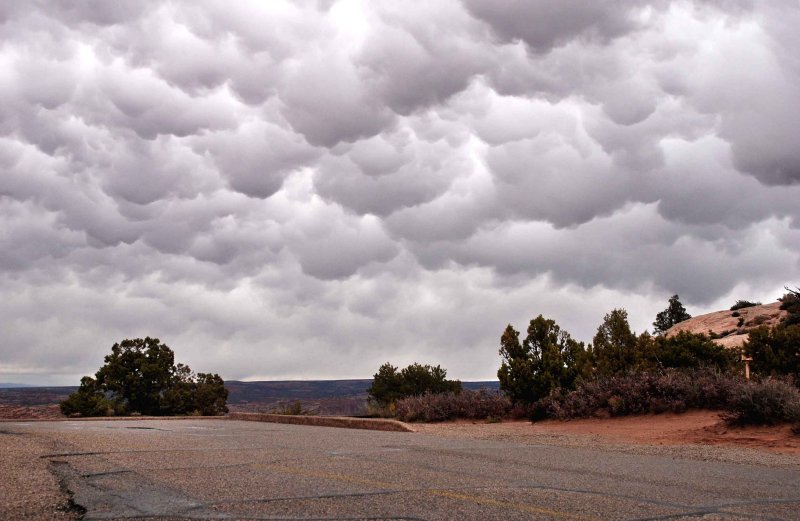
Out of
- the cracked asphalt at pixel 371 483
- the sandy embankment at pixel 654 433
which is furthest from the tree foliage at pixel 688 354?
the cracked asphalt at pixel 371 483

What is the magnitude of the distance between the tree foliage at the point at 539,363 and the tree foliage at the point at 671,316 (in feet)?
190

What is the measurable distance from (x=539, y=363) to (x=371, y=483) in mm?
16261

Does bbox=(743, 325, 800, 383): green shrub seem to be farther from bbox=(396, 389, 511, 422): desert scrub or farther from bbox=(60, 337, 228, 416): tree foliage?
bbox=(60, 337, 228, 416): tree foliage

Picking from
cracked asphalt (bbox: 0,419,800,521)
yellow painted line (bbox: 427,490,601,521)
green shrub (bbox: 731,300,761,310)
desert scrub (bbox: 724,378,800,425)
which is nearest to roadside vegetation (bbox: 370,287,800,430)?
desert scrub (bbox: 724,378,800,425)

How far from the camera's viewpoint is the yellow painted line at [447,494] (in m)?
5.70

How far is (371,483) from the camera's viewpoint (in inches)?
278

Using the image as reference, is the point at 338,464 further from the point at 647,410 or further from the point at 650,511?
the point at 647,410

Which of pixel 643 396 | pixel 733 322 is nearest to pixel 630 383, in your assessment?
pixel 643 396

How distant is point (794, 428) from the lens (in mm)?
14258

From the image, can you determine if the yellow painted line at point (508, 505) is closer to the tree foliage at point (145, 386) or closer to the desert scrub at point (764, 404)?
the desert scrub at point (764, 404)

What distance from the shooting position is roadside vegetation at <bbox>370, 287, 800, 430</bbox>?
15.9m

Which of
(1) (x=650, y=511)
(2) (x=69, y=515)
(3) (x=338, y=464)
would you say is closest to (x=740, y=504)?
(1) (x=650, y=511)

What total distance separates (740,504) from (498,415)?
16163 mm

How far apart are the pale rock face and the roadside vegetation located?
21000 millimetres
